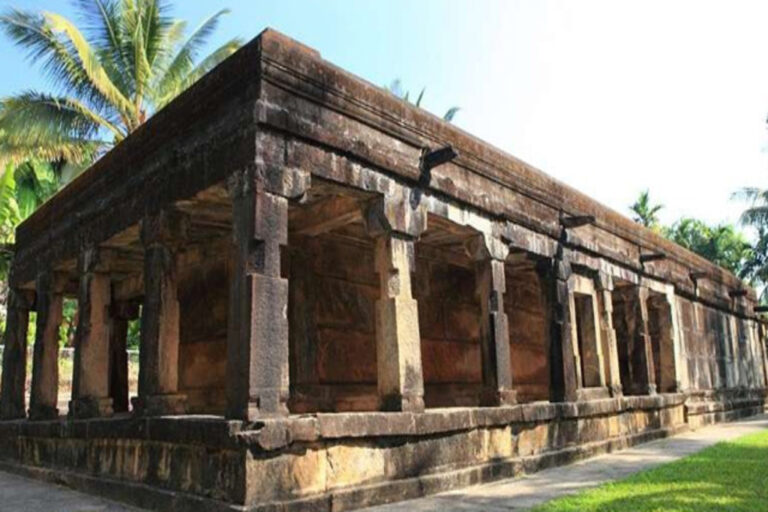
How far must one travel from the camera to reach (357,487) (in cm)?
626

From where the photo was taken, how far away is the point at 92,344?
876 cm

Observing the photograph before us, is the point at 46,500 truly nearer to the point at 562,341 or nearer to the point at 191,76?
the point at 562,341

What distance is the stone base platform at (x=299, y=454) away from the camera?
18.4ft

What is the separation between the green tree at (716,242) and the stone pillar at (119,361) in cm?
3539

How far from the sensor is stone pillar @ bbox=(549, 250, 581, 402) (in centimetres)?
1018

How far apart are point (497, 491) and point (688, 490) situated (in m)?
1.88

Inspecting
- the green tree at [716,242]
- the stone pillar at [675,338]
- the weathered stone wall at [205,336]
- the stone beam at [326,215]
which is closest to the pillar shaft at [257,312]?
the stone beam at [326,215]

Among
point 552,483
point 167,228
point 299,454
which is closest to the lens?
point 299,454

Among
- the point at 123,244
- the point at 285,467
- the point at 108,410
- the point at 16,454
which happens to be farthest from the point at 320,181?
the point at 16,454

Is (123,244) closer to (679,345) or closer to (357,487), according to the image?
(357,487)

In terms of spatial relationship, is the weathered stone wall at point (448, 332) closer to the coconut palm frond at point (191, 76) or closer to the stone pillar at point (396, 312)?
the stone pillar at point (396, 312)

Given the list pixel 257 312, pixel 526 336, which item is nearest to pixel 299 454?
pixel 257 312

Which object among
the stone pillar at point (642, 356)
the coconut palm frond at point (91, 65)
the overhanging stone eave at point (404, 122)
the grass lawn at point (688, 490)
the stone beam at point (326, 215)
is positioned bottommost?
the grass lawn at point (688, 490)

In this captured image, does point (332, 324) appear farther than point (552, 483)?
Yes
